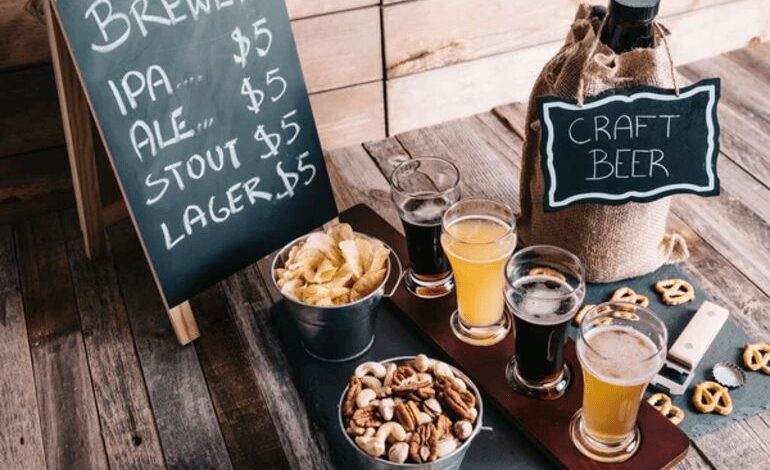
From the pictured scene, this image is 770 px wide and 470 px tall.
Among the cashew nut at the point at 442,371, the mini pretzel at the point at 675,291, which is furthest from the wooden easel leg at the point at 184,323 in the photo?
the mini pretzel at the point at 675,291

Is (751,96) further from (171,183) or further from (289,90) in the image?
(171,183)

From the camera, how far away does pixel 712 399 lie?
1.49 m

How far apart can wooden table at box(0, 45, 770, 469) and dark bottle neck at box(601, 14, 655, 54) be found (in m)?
0.58

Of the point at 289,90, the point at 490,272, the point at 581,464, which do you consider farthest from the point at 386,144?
the point at 581,464

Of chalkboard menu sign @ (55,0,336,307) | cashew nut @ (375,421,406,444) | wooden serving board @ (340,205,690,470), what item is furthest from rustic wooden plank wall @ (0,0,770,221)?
cashew nut @ (375,421,406,444)

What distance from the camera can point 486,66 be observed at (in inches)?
97.0

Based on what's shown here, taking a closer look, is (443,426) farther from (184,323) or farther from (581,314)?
(184,323)

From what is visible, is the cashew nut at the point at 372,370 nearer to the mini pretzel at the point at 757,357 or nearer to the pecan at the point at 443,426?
the pecan at the point at 443,426

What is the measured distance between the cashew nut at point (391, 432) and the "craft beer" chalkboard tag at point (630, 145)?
58cm

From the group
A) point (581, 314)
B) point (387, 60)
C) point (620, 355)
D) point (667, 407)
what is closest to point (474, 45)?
point (387, 60)

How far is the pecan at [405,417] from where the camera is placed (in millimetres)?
1200

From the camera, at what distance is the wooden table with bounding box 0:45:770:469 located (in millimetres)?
1549

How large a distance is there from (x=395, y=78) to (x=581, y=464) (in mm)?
1405

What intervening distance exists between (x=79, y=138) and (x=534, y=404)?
3.74ft
